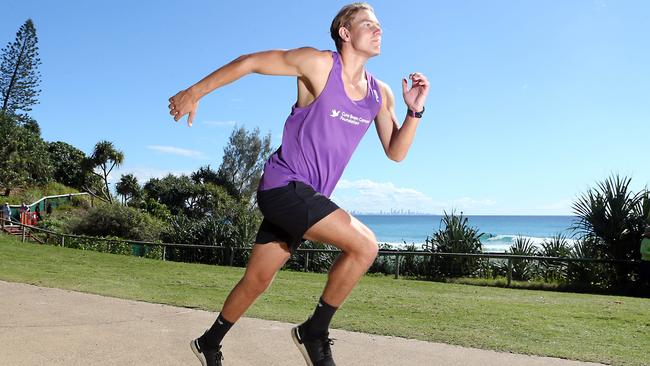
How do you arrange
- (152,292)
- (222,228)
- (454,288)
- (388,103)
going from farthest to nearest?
(222,228), (454,288), (152,292), (388,103)

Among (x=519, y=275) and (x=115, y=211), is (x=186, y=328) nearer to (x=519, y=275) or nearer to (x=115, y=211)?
(x=519, y=275)

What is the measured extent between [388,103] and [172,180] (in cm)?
5231

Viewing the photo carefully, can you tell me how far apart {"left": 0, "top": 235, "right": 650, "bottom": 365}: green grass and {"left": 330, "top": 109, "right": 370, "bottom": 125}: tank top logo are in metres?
2.34

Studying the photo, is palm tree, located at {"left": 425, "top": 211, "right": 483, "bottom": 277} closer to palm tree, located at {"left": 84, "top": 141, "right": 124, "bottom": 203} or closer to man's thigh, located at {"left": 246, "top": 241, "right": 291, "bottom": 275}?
man's thigh, located at {"left": 246, "top": 241, "right": 291, "bottom": 275}

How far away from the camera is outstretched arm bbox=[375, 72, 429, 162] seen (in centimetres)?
341

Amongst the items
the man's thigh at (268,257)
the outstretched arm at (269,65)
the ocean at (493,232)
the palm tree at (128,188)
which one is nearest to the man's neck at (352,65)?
the outstretched arm at (269,65)

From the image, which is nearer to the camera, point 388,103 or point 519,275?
point 388,103

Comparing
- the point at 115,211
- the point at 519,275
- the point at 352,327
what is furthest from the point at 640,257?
the point at 115,211

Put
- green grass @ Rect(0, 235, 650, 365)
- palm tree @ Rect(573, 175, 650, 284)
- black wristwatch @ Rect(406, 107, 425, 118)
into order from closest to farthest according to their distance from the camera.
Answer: black wristwatch @ Rect(406, 107, 425, 118)
green grass @ Rect(0, 235, 650, 365)
palm tree @ Rect(573, 175, 650, 284)

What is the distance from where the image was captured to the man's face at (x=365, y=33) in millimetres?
3170

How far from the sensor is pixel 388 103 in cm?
348

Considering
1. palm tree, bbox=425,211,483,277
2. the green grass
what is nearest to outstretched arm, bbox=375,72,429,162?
the green grass

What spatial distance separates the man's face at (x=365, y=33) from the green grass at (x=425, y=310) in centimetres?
254

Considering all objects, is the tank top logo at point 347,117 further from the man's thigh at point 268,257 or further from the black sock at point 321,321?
the black sock at point 321,321
